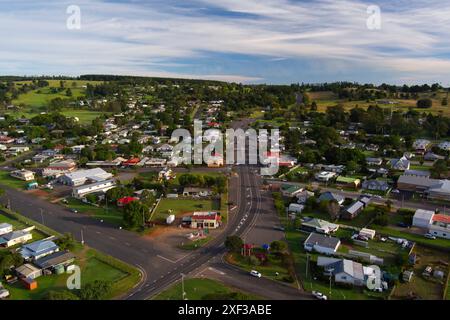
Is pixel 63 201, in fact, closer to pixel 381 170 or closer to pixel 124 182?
pixel 124 182

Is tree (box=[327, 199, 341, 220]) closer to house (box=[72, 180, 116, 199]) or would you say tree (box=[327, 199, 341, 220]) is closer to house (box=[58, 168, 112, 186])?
house (box=[72, 180, 116, 199])

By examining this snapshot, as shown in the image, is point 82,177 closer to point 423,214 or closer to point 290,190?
point 290,190


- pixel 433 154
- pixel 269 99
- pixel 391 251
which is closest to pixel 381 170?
pixel 433 154

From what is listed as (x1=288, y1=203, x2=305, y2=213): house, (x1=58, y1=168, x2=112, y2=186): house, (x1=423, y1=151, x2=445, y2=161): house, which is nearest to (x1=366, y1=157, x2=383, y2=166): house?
(x1=423, y1=151, x2=445, y2=161): house

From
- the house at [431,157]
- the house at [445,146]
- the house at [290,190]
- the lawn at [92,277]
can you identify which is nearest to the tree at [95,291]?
the lawn at [92,277]

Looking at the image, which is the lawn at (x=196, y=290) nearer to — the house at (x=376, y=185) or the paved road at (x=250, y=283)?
the paved road at (x=250, y=283)
